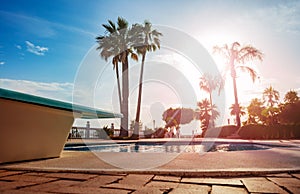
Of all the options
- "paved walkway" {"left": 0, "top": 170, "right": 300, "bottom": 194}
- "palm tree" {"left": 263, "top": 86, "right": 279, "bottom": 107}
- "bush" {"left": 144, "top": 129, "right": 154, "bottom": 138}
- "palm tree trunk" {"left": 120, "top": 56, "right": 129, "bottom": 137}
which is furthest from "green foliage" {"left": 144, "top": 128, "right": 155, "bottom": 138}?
"palm tree" {"left": 263, "top": 86, "right": 279, "bottom": 107}

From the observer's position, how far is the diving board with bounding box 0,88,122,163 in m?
3.71

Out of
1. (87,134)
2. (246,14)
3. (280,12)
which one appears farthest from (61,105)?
(87,134)

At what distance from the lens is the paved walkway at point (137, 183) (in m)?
2.23

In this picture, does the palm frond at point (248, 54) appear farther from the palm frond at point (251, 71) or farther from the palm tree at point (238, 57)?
the palm frond at point (251, 71)

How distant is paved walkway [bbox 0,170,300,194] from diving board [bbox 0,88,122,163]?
933mm

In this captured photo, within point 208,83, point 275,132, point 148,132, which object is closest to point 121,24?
point 148,132

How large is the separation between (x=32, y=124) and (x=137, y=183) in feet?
8.80

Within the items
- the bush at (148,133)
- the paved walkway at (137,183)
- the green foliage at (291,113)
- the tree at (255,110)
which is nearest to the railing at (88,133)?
the bush at (148,133)

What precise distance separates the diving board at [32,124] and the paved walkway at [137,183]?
933 millimetres

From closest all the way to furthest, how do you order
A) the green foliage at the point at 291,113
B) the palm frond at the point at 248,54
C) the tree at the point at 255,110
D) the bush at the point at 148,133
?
the palm frond at the point at 248,54
the green foliage at the point at 291,113
the bush at the point at 148,133
the tree at the point at 255,110

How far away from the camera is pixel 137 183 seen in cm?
256

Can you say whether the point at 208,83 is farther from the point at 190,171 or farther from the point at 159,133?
the point at 190,171

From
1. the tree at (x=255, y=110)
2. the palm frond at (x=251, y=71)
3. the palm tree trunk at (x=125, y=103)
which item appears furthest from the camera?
the tree at (x=255, y=110)

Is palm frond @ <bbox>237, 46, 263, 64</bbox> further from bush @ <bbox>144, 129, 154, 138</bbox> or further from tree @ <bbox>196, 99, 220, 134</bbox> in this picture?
tree @ <bbox>196, 99, 220, 134</bbox>
